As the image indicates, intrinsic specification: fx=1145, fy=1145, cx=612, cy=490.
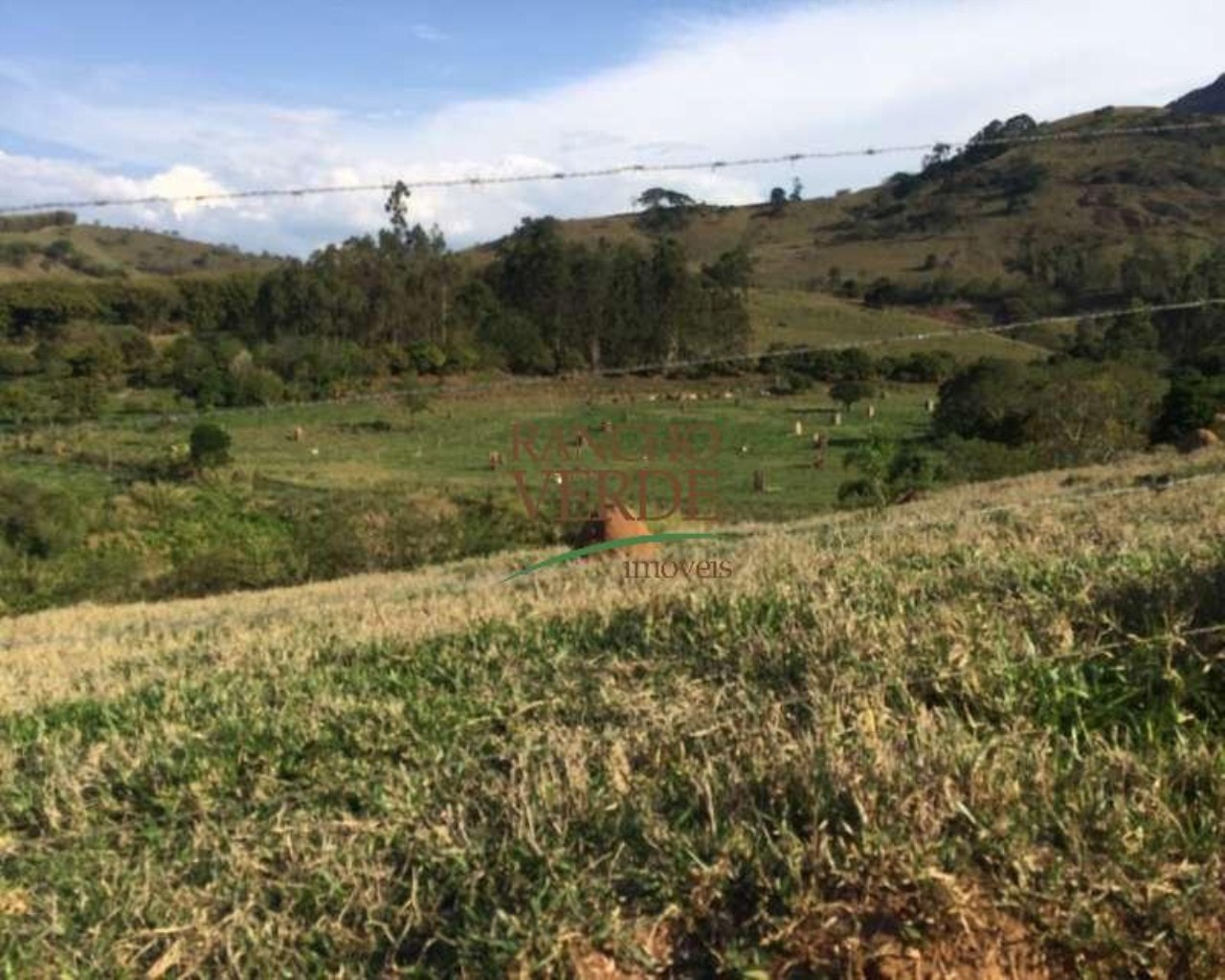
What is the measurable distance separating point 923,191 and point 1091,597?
93.0m

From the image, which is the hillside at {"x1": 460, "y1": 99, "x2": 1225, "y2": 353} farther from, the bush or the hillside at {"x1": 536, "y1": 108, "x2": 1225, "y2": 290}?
the bush

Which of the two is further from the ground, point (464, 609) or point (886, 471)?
point (464, 609)

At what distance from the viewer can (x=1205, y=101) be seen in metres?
78.9

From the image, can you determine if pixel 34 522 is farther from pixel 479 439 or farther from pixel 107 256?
pixel 107 256

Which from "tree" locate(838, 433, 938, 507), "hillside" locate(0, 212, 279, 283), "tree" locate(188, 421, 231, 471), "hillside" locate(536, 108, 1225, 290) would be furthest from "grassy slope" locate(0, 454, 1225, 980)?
"hillside" locate(0, 212, 279, 283)

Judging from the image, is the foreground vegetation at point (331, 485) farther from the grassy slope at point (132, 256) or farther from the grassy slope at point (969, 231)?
the grassy slope at point (132, 256)

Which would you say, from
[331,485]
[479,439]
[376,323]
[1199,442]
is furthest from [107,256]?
[1199,442]

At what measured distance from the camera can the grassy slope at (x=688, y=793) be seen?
6.62 ft

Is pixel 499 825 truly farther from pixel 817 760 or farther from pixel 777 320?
pixel 777 320

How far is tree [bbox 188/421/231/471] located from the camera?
29.3m

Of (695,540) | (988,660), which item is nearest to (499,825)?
(988,660)

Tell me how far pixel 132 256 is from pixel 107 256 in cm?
448

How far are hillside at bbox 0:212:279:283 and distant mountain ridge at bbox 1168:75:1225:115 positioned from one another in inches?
2317

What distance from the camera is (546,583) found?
5996 mm
